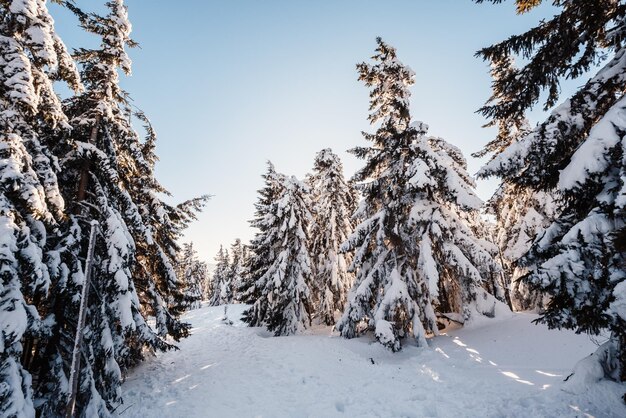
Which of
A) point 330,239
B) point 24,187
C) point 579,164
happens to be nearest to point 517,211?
point 330,239

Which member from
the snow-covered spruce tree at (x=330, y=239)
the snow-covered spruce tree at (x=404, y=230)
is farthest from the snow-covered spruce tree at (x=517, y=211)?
the snow-covered spruce tree at (x=330, y=239)

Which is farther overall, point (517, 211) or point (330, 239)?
point (330, 239)

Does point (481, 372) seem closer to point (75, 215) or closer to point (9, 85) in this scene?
point (75, 215)

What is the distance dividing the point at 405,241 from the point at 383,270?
1715mm

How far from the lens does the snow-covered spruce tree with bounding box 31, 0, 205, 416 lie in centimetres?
795

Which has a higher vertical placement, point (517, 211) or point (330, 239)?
point (517, 211)

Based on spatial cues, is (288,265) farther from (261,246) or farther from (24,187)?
(24,187)

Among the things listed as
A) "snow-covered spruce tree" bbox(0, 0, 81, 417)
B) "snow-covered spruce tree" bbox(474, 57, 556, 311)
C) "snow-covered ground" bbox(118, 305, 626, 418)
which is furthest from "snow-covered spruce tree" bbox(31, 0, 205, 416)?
"snow-covered spruce tree" bbox(474, 57, 556, 311)

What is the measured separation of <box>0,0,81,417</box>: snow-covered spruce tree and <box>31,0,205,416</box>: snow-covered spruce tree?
0.75m

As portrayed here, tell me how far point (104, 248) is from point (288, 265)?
39.4 ft

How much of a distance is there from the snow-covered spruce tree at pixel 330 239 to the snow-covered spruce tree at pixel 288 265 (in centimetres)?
231

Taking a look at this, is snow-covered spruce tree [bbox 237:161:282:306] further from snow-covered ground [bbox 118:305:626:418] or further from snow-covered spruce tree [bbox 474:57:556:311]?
snow-covered spruce tree [bbox 474:57:556:311]

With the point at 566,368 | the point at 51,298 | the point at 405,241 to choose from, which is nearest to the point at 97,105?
the point at 51,298

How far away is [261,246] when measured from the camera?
23.0 meters
